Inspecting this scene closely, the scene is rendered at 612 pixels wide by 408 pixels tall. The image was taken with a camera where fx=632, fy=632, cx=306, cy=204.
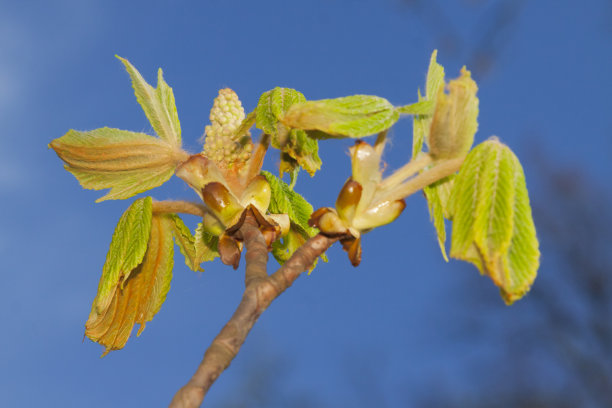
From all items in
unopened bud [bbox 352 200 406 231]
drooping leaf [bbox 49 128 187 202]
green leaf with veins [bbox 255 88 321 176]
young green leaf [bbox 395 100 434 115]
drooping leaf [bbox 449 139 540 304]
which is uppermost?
drooping leaf [bbox 49 128 187 202]

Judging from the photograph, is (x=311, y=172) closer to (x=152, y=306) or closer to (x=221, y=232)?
(x=221, y=232)

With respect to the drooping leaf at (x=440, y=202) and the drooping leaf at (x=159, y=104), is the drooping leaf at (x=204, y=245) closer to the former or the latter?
the drooping leaf at (x=159, y=104)

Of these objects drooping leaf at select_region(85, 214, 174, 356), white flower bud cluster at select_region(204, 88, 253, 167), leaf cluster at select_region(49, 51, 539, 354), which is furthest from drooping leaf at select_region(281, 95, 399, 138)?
drooping leaf at select_region(85, 214, 174, 356)

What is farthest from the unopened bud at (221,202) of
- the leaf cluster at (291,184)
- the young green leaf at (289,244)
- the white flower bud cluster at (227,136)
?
the young green leaf at (289,244)

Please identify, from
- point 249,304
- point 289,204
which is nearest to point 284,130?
point 289,204

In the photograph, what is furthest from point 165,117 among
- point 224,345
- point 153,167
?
point 224,345

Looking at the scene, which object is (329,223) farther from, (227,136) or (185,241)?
(185,241)

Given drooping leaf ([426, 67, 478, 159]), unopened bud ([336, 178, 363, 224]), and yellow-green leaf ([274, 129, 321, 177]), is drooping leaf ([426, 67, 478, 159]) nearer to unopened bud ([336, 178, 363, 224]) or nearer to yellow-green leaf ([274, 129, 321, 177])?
unopened bud ([336, 178, 363, 224])

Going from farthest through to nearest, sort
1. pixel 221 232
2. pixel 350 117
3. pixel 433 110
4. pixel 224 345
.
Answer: pixel 221 232 → pixel 433 110 → pixel 350 117 → pixel 224 345
